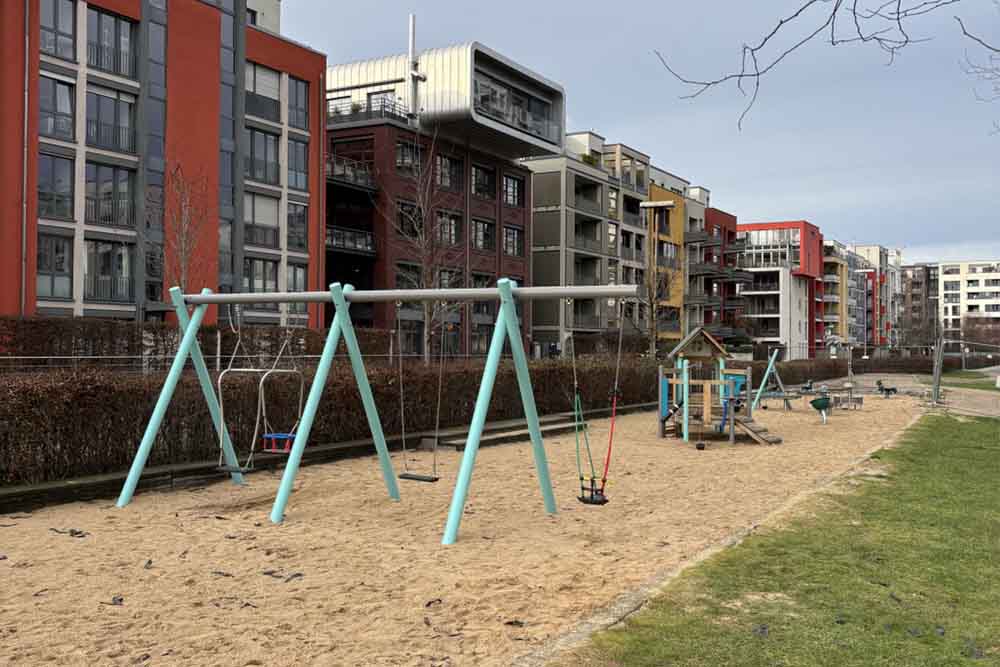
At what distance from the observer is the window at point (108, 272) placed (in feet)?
106

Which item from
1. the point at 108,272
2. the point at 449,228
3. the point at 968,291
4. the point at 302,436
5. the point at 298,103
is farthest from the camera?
the point at 968,291

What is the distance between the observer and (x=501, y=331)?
28.6 feet

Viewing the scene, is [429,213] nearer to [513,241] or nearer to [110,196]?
[513,241]

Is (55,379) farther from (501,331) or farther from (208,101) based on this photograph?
(208,101)

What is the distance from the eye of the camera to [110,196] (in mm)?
33188

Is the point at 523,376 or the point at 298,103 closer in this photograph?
the point at 523,376

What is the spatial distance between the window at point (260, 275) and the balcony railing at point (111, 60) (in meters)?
9.41

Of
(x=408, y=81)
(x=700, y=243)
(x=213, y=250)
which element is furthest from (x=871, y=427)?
(x=700, y=243)

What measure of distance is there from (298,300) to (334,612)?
199 inches

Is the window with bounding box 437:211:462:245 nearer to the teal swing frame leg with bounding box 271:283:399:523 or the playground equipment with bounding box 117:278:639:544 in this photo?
the playground equipment with bounding box 117:278:639:544

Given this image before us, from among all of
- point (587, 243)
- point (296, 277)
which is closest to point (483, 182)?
point (587, 243)

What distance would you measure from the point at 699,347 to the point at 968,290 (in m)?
198

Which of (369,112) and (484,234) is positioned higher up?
(369,112)

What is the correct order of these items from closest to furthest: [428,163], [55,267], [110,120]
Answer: [55,267] → [110,120] → [428,163]
